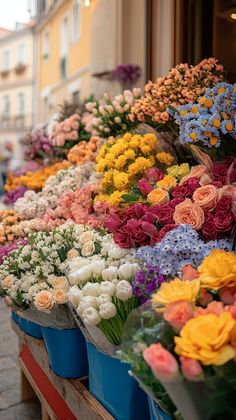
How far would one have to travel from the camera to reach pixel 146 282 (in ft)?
4.59

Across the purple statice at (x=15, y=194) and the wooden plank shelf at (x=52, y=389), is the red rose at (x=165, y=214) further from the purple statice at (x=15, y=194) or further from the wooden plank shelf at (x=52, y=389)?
the purple statice at (x=15, y=194)

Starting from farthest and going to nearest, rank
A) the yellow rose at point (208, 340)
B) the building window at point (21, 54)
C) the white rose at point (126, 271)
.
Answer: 1. the building window at point (21, 54)
2. the white rose at point (126, 271)
3. the yellow rose at point (208, 340)

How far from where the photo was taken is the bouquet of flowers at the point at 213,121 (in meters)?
1.80

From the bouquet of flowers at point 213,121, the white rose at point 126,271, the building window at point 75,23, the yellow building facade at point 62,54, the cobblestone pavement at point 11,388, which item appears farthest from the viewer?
the building window at point 75,23

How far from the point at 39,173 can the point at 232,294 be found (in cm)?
257

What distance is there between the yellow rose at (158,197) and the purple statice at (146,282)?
45 cm

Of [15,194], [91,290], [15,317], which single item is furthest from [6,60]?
[91,290]

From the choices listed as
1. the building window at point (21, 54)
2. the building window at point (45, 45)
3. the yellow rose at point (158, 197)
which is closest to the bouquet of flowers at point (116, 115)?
the yellow rose at point (158, 197)

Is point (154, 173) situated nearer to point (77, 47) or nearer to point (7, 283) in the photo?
point (7, 283)

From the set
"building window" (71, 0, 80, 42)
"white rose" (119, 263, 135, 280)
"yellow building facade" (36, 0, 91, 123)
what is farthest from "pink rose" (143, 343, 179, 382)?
"building window" (71, 0, 80, 42)

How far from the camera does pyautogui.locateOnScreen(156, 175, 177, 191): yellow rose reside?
194 cm

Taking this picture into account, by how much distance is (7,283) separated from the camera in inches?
69.7

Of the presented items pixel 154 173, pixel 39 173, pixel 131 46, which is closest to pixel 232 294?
pixel 154 173

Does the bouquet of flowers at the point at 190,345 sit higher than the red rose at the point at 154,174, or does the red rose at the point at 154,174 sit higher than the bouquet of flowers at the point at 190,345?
the red rose at the point at 154,174
